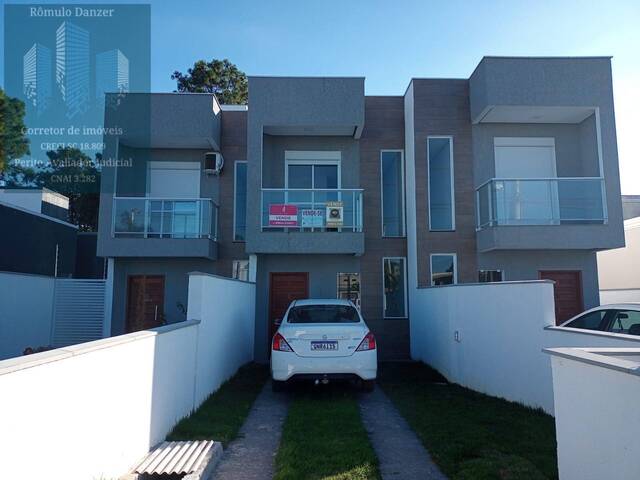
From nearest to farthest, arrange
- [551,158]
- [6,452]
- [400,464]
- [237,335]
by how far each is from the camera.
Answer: [6,452] → [400,464] → [237,335] → [551,158]

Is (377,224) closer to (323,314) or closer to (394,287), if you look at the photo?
(394,287)

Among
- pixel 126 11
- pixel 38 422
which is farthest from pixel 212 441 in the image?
pixel 126 11

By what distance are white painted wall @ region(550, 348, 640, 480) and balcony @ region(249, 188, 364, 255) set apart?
826 centimetres

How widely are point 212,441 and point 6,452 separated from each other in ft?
8.84

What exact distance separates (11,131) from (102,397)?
59.6 ft

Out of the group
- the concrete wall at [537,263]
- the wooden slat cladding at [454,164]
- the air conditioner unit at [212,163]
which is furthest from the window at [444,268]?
the air conditioner unit at [212,163]

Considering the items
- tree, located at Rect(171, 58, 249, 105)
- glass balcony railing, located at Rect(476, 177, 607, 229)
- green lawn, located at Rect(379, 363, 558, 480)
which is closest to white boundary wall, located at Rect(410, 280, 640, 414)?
green lawn, located at Rect(379, 363, 558, 480)

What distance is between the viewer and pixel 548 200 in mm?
11297

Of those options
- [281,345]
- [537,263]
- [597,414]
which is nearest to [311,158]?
[537,263]

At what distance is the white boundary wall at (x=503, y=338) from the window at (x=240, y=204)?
5844mm

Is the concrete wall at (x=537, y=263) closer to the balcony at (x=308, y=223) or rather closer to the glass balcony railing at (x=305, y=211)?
the balcony at (x=308, y=223)

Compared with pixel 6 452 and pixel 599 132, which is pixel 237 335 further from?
pixel 599 132

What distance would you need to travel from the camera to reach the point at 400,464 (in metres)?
4.79

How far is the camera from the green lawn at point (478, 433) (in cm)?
437
